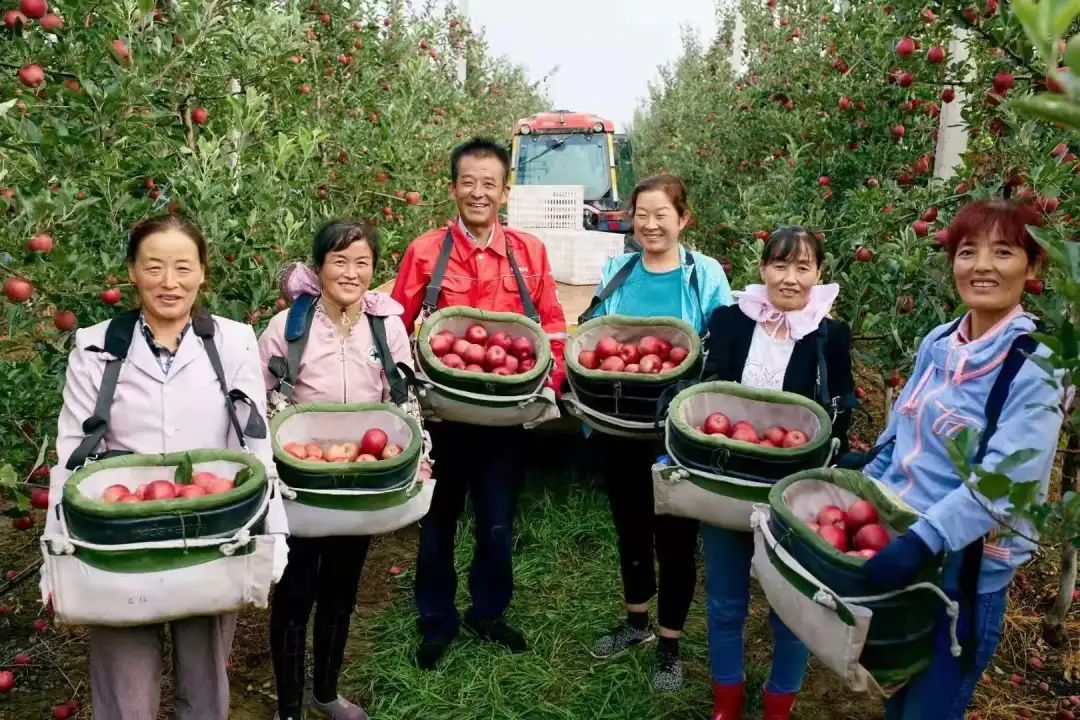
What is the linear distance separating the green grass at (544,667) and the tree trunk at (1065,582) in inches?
33.4

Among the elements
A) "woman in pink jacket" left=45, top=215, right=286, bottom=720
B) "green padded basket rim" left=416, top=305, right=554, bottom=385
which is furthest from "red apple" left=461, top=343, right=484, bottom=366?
"woman in pink jacket" left=45, top=215, right=286, bottom=720

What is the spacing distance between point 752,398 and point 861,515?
2.03 ft

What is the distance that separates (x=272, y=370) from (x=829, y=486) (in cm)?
160

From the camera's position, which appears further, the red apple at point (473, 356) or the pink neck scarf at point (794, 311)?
the red apple at point (473, 356)

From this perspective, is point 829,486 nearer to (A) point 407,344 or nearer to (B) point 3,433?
(A) point 407,344

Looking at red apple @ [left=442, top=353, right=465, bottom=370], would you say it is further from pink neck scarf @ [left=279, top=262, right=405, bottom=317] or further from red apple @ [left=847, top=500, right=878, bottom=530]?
red apple @ [left=847, top=500, right=878, bottom=530]

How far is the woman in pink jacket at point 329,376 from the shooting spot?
2.60m

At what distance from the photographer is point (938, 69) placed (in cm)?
361

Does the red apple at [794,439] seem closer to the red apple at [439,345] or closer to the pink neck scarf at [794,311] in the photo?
the pink neck scarf at [794,311]

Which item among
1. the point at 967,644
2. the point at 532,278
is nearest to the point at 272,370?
the point at 532,278

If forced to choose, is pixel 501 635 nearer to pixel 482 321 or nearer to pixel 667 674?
pixel 667 674

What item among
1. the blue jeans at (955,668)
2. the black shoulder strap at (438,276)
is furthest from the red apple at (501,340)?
the blue jeans at (955,668)

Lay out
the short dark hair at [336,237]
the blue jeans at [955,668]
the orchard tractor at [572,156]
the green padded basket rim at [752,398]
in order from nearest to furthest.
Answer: the blue jeans at [955,668], the green padded basket rim at [752,398], the short dark hair at [336,237], the orchard tractor at [572,156]

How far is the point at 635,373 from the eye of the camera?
2.71 metres
